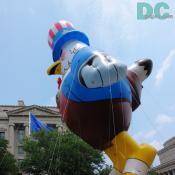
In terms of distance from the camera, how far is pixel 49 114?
5162 centimetres

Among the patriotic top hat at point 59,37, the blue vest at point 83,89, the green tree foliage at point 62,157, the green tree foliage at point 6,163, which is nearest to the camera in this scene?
the blue vest at point 83,89

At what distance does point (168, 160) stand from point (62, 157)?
40.4 meters

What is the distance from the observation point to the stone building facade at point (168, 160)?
212ft

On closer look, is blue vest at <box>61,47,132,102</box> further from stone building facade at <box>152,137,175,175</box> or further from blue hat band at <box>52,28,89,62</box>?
stone building facade at <box>152,137,175,175</box>

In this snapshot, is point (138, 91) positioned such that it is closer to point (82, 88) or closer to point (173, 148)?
point (82, 88)

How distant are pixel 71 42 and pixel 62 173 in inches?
915

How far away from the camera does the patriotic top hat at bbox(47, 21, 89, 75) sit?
10125 millimetres

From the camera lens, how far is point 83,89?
886 centimetres

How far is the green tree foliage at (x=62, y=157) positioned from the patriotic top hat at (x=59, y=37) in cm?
2151

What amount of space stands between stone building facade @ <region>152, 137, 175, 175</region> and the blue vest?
55.0 meters

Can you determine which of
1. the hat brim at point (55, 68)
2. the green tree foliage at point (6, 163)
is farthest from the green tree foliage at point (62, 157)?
the hat brim at point (55, 68)

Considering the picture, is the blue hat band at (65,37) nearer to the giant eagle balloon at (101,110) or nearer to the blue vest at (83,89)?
the giant eagle balloon at (101,110)

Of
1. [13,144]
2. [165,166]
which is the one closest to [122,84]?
[13,144]

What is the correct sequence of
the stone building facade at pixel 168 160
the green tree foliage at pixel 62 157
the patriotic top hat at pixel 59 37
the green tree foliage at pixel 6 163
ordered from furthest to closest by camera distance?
the stone building facade at pixel 168 160 → the green tree foliage at pixel 6 163 → the green tree foliage at pixel 62 157 → the patriotic top hat at pixel 59 37
